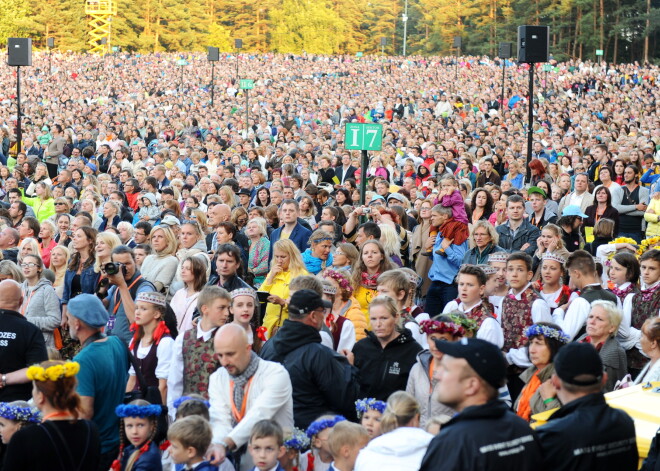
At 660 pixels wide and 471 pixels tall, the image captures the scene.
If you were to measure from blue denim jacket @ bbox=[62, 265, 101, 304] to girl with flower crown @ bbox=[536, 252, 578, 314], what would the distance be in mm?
4060

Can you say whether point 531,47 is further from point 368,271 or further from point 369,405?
point 369,405

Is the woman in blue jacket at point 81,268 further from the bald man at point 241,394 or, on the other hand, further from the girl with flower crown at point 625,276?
the girl with flower crown at point 625,276

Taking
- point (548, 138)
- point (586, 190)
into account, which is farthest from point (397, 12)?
point (586, 190)

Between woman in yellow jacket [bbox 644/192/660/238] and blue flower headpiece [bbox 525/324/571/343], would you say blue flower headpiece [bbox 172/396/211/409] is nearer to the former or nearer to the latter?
blue flower headpiece [bbox 525/324/571/343]

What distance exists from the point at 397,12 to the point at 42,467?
86346 millimetres

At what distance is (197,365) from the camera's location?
246 inches

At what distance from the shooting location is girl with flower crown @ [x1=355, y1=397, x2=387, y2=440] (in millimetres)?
5398

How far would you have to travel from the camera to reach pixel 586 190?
12117mm

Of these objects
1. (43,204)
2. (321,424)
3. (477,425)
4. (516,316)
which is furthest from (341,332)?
(43,204)

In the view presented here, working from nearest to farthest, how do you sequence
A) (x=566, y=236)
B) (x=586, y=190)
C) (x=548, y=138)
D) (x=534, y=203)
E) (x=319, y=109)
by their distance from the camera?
(x=566, y=236), (x=534, y=203), (x=586, y=190), (x=548, y=138), (x=319, y=109)

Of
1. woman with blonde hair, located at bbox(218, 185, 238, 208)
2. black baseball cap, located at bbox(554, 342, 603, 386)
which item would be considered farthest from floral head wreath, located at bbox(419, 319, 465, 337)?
woman with blonde hair, located at bbox(218, 185, 238, 208)

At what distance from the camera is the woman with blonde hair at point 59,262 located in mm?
9289

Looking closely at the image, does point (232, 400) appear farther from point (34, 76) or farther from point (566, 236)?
point (34, 76)

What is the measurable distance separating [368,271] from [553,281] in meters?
1.58
